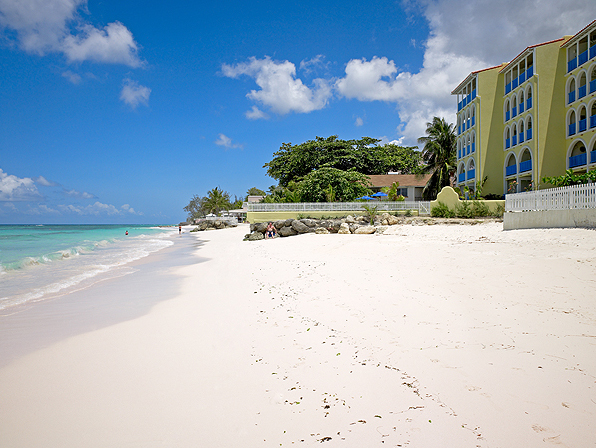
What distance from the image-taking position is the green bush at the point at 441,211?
19109 millimetres

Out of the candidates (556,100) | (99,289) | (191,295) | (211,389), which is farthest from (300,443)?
(556,100)

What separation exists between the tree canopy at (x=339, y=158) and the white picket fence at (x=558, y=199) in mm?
24888

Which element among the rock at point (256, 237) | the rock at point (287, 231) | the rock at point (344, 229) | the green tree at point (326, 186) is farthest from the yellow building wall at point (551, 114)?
the rock at point (256, 237)

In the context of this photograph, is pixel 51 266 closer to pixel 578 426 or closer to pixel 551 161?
pixel 578 426

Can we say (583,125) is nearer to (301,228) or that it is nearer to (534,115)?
(534,115)

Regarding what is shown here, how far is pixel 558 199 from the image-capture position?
10.8 metres

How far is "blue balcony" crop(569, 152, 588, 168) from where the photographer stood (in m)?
19.8

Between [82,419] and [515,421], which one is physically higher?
[515,421]

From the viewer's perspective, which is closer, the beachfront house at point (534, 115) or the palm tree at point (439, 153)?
the beachfront house at point (534, 115)

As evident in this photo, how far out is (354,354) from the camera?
11.8 feet

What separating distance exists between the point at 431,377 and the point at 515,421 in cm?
73

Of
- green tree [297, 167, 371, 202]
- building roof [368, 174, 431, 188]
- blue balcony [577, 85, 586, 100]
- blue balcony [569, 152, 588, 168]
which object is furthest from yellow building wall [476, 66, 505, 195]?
building roof [368, 174, 431, 188]

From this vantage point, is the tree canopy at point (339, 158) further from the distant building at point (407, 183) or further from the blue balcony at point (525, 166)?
the blue balcony at point (525, 166)

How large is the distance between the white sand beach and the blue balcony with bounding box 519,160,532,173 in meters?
19.9
